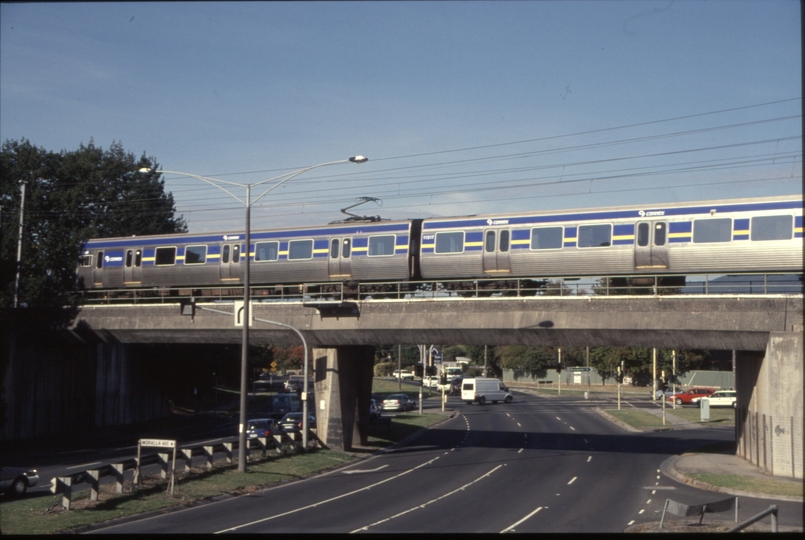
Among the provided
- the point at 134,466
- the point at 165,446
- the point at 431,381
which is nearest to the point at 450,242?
the point at 165,446

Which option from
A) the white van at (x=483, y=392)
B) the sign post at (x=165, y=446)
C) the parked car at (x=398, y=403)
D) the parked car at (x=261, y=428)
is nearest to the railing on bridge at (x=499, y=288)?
the parked car at (x=261, y=428)

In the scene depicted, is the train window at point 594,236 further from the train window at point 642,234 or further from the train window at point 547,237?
the train window at point 642,234

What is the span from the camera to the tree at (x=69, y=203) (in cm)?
5466

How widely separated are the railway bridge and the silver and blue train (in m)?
2.11

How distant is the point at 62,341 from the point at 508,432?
84.7ft

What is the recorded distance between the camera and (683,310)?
29.2 metres

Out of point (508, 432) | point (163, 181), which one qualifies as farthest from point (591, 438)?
point (163, 181)

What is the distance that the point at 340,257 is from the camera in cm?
3747

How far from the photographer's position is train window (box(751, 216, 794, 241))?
28719 millimetres

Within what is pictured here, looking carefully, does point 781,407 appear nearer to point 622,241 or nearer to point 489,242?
point 622,241

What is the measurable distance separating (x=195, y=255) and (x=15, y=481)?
19.8 meters

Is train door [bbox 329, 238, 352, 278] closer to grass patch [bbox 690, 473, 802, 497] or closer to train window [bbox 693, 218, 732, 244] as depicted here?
train window [bbox 693, 218, 732, 244]

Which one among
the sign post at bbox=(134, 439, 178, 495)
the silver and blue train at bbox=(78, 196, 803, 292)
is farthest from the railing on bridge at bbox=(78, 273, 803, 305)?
the sign post at bbox=(134, 439, 178, 495)

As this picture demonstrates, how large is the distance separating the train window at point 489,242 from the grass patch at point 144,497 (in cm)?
1134
